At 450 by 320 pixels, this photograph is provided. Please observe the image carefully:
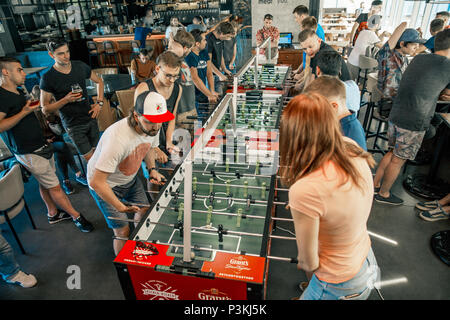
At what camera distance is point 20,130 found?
2.98 m

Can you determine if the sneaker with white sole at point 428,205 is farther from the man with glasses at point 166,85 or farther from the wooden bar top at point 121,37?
the wooden bar top at point 121,37

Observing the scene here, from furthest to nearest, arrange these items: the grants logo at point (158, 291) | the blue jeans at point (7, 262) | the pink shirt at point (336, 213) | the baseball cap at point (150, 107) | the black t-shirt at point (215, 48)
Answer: the black t-shirt at point (215, 48) < the blue jeans at point (7, 262) < the baseball cap at point (150, 107) < the grants logo at point (158, 291) < the pink shirt at point (336, 213)

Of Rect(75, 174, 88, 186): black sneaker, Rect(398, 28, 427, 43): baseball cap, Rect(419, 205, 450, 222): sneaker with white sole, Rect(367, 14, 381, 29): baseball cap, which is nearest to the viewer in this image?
Rect(419, 205, 450, 222): sneaker with white sole

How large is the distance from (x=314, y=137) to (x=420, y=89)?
8.19 ft

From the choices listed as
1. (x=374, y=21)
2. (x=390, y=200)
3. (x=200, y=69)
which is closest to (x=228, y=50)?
(x=200, y=69)

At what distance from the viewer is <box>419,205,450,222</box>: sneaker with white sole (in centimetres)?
346

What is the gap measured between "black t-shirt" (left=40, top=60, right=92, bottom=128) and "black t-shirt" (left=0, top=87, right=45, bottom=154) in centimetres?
42

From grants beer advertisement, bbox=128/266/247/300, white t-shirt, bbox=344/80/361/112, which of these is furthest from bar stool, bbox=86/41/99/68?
grants beer advertisement, bbox=128/266/247/300

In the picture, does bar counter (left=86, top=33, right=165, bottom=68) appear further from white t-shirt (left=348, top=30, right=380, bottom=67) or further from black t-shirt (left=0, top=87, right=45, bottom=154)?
black t-shirt (left=0, top=87, right=45, bottom=154)

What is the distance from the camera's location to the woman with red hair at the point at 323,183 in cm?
Result: 129

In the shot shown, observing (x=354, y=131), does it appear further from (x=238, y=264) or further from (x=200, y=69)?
(x=200, y=69)

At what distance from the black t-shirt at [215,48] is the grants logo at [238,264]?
13.6ft

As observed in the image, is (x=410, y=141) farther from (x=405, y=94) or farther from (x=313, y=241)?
(x=313, y=241)

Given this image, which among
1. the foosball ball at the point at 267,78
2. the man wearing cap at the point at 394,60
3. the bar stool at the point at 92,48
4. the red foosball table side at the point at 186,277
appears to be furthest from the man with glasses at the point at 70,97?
the bar stool at the point at 92,48
